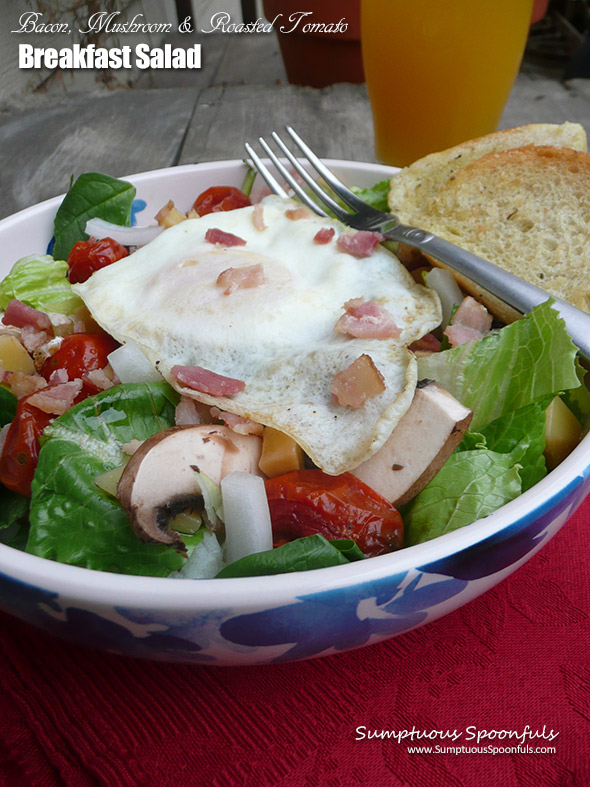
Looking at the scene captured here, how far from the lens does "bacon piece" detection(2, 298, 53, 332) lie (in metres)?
2.13

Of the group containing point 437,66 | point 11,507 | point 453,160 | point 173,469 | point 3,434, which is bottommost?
point 11,507


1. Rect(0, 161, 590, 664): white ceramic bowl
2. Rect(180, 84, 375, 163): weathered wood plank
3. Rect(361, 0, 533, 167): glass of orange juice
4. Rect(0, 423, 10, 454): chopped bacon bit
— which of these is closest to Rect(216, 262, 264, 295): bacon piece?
Rect(0, 423, 10, 454): chopped bacon bit

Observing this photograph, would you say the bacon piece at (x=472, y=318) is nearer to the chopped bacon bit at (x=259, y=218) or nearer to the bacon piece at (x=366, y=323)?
the bacon piece at (x=366, y=323)

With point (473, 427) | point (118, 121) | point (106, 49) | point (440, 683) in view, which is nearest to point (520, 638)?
point (440, 683)

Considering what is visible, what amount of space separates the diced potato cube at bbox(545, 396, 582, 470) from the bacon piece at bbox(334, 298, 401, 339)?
1.49 ft

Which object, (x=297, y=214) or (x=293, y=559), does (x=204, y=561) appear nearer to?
(x=293, y=559)

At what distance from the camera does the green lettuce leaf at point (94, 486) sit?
1447 mm

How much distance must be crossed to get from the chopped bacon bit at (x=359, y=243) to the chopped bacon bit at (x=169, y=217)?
0.66m

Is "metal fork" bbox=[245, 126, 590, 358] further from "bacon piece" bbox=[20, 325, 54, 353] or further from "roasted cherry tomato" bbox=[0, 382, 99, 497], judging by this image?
"roasted cherry tomato" bbox=[0, 382, 99, 497]

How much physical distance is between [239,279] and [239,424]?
52cm

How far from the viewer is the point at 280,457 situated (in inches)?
63.2

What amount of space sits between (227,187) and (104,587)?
6.74ft

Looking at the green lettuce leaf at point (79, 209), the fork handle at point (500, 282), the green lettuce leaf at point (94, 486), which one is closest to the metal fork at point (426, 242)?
the fork handle at point (500, 282)

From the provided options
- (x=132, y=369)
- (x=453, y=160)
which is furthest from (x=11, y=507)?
(x=453, y=160)
